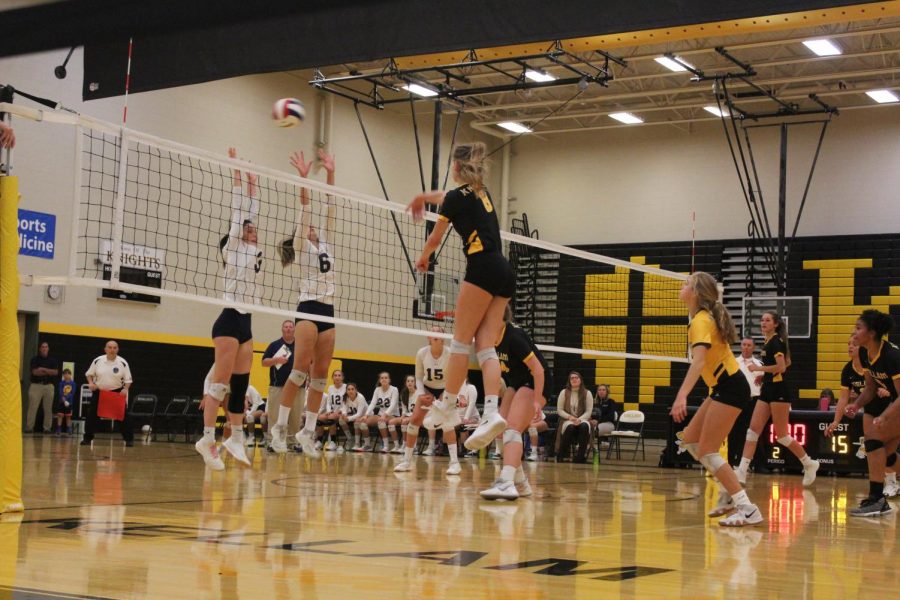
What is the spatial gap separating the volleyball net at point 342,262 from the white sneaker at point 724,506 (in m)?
4.25

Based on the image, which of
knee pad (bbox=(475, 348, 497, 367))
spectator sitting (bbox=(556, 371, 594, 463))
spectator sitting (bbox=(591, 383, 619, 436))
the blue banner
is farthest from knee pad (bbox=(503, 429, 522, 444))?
spectator sitting (bbox=(591, 383, 619, 436))

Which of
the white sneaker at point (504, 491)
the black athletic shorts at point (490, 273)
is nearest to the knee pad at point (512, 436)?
the white sneaker at point (504, 491)

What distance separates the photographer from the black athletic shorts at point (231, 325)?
28.7 feet

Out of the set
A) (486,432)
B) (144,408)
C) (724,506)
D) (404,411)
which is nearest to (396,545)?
(486,432)

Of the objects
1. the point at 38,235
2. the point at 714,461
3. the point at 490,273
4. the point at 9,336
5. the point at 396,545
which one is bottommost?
the point at 396,545

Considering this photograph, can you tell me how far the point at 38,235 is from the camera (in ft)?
56.5

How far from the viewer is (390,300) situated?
2162 cm

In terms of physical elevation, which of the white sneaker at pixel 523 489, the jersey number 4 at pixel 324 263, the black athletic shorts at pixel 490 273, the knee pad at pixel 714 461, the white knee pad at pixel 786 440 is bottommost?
the white sneaker at pixel 523 489

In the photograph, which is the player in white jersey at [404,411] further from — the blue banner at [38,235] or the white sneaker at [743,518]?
the white sneaker at [743,518]

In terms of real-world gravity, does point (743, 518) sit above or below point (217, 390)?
below

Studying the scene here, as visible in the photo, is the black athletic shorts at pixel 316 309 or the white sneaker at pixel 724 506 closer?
the white sneaker at pixel 724 506

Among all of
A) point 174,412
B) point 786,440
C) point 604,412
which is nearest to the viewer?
point 786,440

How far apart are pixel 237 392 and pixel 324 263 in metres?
1.40

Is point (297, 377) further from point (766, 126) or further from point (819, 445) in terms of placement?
point (766, 126)
